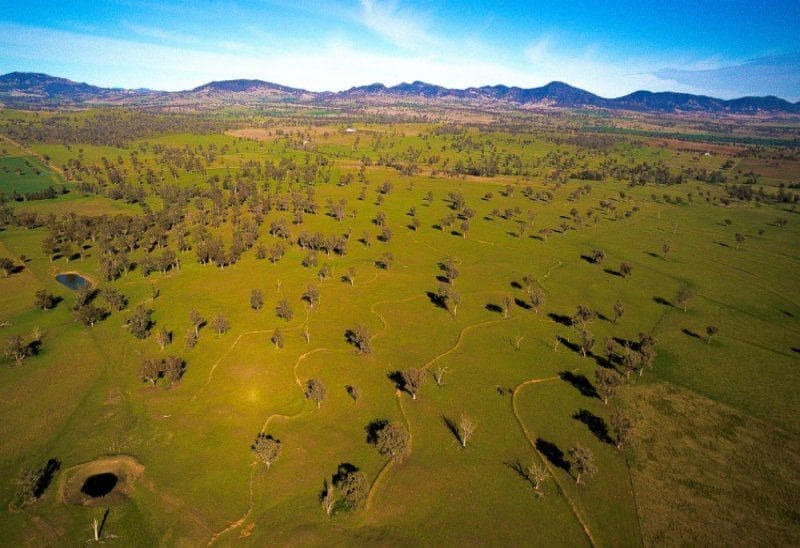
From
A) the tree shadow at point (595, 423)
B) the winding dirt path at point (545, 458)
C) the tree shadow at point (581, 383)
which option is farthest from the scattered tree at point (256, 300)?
the tree shadow at point (595, 423)

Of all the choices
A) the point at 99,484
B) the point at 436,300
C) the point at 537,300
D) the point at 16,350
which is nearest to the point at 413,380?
the point at 436,300

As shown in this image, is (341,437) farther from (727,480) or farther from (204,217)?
(204,217)

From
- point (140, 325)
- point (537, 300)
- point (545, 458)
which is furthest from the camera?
point (537, 300)

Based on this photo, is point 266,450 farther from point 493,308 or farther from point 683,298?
point 683,298

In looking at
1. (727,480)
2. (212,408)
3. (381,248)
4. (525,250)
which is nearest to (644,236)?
(525,250)

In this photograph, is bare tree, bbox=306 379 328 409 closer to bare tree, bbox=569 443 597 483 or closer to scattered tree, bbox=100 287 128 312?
bare tree, bbox=569 443 597 483

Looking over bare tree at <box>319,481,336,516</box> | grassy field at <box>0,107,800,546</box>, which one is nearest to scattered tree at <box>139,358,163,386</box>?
grassy field at <box>0,107,800,546</box>

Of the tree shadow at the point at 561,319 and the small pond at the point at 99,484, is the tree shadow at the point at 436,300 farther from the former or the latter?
the small pond at the point at 99,484
